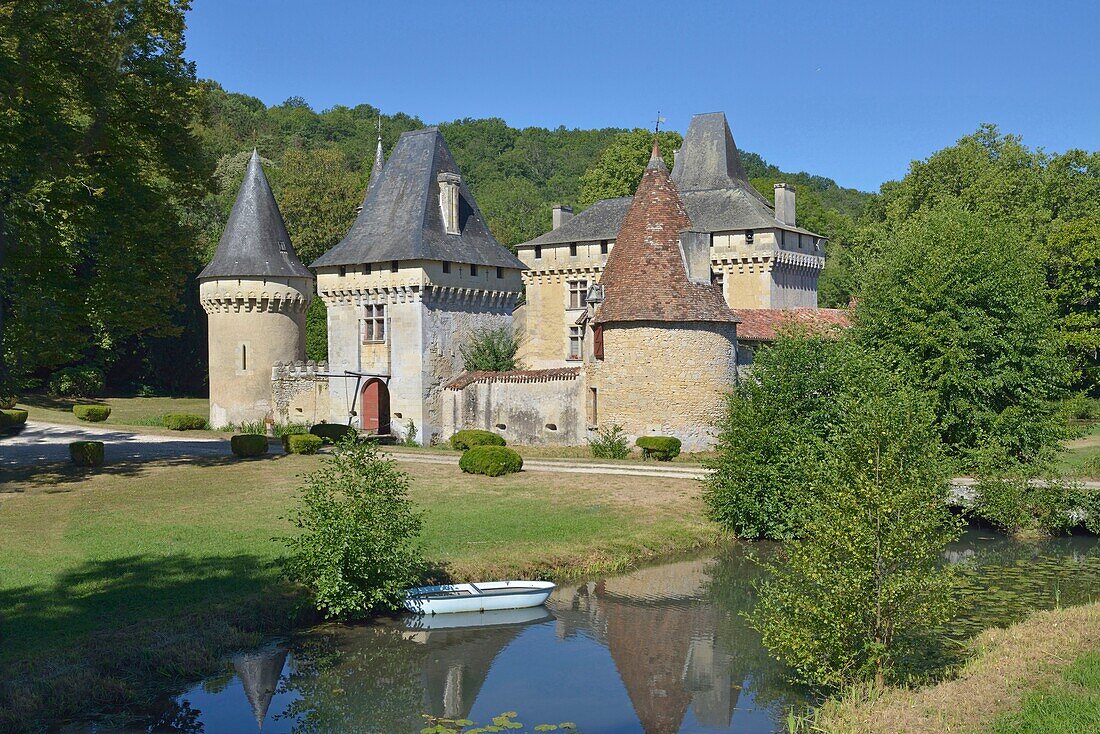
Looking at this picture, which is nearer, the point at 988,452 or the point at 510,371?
the point at 988,452

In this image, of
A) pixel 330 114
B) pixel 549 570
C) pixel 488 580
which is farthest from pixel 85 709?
pixel 330 114

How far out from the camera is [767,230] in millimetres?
38938

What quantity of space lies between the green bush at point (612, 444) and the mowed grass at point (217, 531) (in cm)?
378

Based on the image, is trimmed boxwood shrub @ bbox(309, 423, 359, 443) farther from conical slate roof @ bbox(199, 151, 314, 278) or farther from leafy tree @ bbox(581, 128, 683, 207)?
leafy tree @ bbox(581, 128, 683, 207)

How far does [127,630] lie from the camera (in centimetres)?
1344

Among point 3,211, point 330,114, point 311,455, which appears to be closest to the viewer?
point 3,211

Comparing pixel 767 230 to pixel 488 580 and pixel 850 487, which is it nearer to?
pixel 488 580

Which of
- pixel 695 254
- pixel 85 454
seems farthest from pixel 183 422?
pixel 695 254

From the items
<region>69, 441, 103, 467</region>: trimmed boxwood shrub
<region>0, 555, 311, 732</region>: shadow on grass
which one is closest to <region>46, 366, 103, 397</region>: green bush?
<region>69, 441, 103, 467</region>: trimmed boxwood shrub

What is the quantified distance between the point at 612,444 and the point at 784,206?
16271mm

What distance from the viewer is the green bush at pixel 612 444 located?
2916cm

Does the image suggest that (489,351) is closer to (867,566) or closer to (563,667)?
(563,667)

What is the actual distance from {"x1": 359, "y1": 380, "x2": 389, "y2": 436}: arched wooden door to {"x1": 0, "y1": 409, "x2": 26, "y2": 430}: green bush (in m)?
11.5

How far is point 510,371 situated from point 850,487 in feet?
76.4
